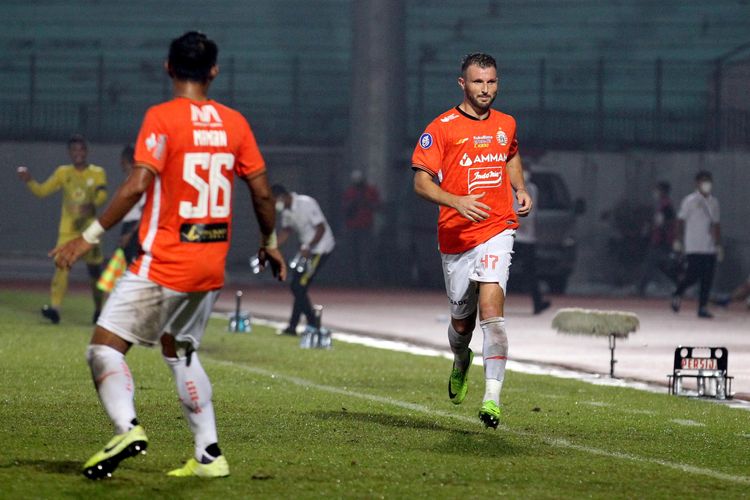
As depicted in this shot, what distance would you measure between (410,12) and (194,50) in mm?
31181

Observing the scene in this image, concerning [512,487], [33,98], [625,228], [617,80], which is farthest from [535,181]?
[512,487]

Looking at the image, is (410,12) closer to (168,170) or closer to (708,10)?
(708,10)

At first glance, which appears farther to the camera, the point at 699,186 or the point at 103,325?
the point at 699,186

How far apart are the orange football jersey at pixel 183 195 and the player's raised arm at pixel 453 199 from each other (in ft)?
7.60

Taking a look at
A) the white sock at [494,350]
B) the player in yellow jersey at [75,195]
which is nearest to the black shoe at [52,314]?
the player in yellow jersey at [75,195]

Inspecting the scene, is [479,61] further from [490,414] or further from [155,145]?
[155,145]

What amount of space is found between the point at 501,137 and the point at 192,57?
2987mm

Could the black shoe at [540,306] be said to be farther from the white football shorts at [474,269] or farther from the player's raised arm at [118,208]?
the player's raised arm at [118,208]

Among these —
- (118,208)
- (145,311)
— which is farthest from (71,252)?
(145,311)

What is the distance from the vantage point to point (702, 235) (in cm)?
2325

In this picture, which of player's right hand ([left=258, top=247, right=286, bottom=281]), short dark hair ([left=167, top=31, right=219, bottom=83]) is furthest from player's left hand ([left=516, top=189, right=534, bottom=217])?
short dark hair ([left=167, top=31, right=219, bottom=83])

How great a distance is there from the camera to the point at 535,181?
28.5 meters

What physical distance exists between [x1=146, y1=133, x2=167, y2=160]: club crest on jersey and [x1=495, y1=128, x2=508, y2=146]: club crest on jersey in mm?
3141

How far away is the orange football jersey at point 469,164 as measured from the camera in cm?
987
